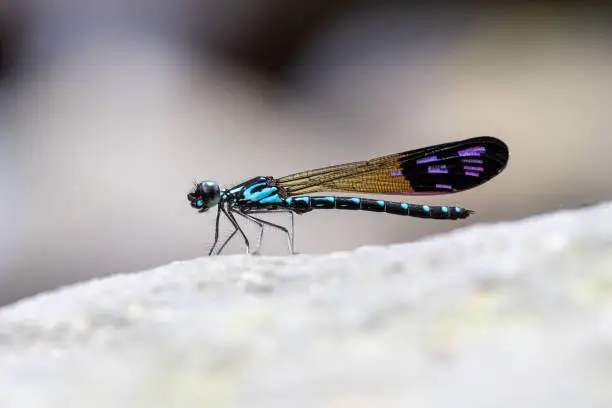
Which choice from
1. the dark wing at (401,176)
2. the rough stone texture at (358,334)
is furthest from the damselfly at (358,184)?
the rough stone texture at (358,334)

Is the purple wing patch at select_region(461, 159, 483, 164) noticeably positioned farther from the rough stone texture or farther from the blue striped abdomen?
the rough stone texture

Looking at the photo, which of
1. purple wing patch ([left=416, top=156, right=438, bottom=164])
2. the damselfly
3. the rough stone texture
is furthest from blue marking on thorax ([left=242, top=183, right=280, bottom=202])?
the rough stone texture

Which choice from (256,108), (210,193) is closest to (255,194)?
(210,193)

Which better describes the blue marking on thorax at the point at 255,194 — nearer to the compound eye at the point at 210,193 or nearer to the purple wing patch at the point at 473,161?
the compound eye at the point at 210,193

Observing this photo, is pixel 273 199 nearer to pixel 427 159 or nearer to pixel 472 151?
pixel 427 159

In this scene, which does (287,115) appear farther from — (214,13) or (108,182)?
(108,182)

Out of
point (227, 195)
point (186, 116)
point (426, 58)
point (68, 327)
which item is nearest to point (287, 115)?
point (186, 116)
